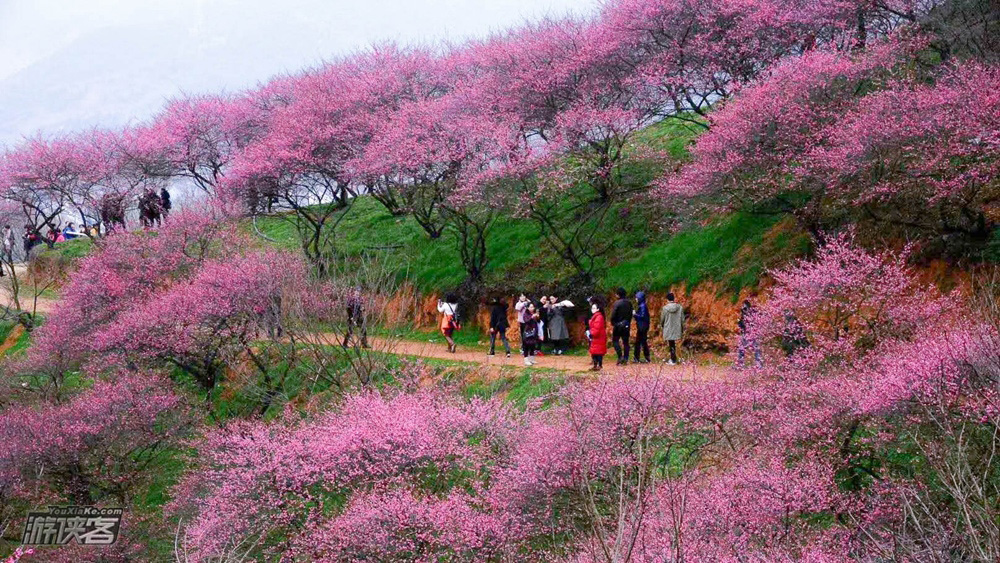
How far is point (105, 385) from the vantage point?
21.7 metres

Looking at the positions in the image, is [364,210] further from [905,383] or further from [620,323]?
[905,383]

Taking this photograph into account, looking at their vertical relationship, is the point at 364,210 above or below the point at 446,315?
above

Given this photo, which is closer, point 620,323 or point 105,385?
point 620,323

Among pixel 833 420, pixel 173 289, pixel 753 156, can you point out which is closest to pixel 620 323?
pixel 753 156

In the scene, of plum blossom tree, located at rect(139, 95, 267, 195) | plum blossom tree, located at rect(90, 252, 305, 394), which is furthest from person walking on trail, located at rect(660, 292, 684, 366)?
plum blossom tree, located at rect(139, 95, 267, 195)

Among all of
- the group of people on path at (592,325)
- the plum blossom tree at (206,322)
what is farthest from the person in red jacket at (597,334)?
the plum blossom tree at (206,322)

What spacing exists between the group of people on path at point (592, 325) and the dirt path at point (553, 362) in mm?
275

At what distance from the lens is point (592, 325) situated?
18250 mm

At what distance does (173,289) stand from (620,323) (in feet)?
43.9

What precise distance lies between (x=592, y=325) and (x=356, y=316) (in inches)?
216

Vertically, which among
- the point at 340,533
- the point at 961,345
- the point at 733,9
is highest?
the point at 733,9

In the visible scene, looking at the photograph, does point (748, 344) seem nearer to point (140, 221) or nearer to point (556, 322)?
point (556, 322)

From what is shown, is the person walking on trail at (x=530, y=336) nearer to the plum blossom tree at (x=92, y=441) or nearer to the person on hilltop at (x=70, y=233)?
the plum blossom tree at (x=92, y=441)

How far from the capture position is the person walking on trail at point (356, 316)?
18312 millimetres
